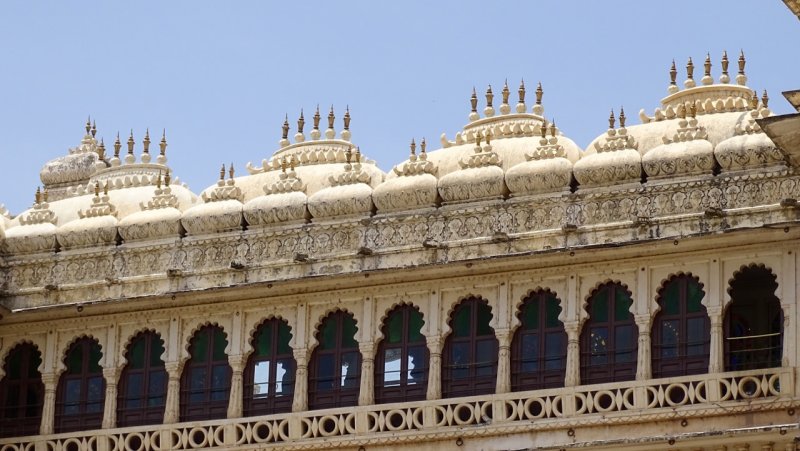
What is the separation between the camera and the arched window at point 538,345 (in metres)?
28.1

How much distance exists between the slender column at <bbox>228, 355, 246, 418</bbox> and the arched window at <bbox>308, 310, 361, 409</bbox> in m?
0.94

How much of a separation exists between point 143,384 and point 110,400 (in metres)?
0.48

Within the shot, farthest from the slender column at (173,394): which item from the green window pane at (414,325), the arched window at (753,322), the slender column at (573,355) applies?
the arched window at (753,322)

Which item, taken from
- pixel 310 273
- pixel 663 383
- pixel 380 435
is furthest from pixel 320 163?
pixel 663 383

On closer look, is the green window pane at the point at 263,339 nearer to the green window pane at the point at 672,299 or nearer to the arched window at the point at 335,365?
the arched window at the point at 335,365

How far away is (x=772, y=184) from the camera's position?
27.2 m

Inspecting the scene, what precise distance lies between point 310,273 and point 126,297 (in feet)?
8.82

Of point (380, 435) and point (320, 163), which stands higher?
point (320, 163)

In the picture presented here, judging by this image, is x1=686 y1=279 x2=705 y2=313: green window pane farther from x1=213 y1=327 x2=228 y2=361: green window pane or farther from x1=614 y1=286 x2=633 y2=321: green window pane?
x1=213 y1=327 x2=228 y2=361: green window pane

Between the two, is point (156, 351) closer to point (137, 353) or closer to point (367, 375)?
point (137, 353)

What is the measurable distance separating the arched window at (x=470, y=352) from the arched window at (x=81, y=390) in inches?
196

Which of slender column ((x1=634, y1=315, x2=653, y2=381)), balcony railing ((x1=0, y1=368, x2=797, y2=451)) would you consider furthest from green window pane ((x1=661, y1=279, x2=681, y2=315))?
balcony railing ((x1=0, y1=368, x2=797, y2=451))

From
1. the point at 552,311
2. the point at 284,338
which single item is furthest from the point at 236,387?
the point at 552,311

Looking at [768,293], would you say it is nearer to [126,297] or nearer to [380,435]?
[380,435]
